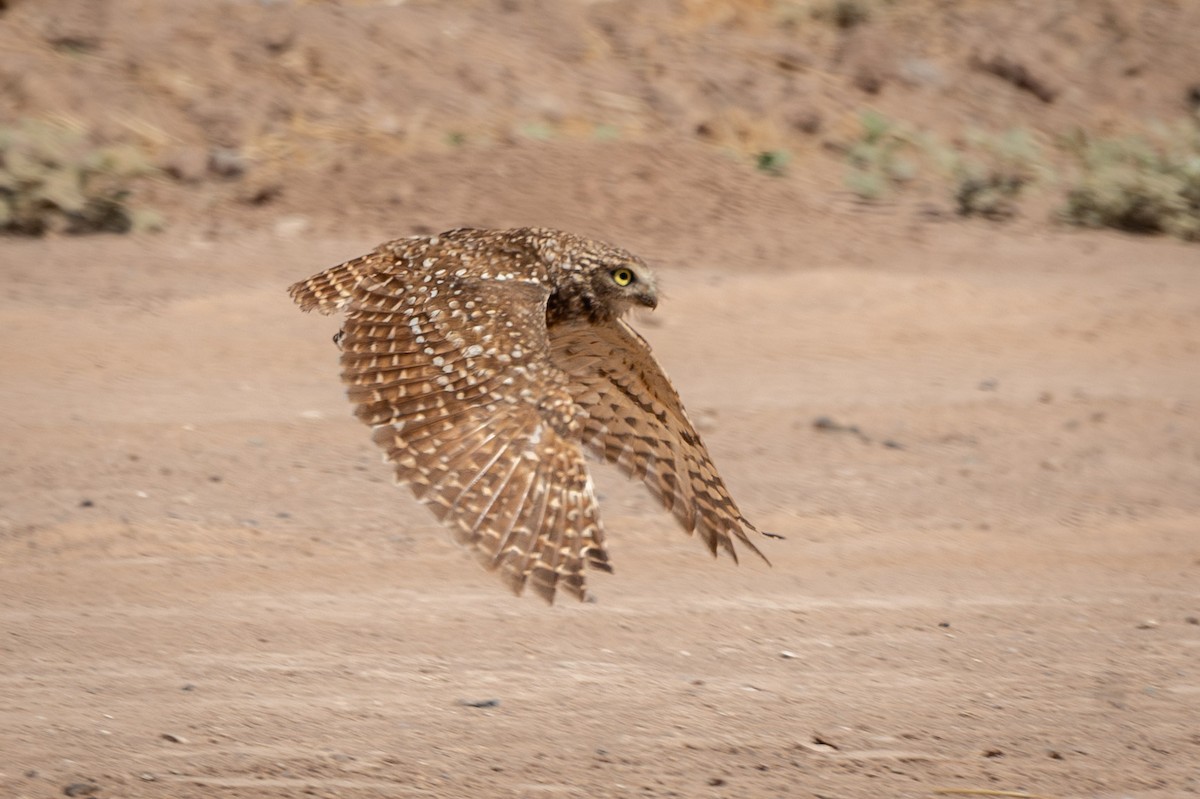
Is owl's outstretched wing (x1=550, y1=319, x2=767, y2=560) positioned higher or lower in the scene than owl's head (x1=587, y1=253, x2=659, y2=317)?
lower

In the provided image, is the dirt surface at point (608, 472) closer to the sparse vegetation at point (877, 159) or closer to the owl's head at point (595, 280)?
the sparse vegetation at point (877, 159)

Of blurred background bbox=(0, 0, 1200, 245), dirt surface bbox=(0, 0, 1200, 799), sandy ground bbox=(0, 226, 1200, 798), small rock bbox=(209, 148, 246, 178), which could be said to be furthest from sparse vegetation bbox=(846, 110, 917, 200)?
small rock bbox=(209, 148, 246, 178)

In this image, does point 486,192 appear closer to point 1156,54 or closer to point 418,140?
point 418,140

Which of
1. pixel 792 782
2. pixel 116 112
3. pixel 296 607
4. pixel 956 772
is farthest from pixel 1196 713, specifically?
pixel 116 112

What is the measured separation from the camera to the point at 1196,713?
5746 millimetres

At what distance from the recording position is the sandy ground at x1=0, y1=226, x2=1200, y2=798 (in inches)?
206

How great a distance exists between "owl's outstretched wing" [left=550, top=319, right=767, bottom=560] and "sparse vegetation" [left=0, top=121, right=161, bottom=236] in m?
6.78

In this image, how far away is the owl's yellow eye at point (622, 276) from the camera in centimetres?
559

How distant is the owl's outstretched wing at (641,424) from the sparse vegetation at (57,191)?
678cm

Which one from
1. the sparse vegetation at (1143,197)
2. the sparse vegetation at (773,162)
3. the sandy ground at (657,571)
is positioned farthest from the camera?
the sparse vegetation at (773,162)

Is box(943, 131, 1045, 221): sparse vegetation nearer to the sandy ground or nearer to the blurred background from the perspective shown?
the blurred background

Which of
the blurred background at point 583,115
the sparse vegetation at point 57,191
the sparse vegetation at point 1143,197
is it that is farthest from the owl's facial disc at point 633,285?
the sparse vegetation at point 1143,197

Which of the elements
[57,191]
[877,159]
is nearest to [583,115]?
[877,159]

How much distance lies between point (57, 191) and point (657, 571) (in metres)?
6.48
